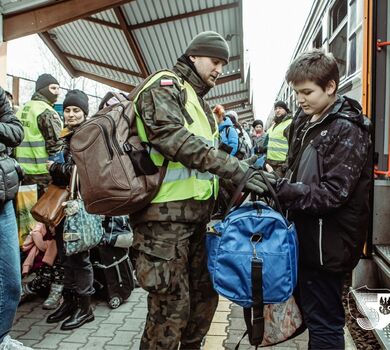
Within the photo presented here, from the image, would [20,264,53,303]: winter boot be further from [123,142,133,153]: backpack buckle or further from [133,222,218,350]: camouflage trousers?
[123,142,133,153]: backpack buckle

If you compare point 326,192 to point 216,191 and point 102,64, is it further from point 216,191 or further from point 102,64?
point 102,64

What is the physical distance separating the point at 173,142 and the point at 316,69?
75cm

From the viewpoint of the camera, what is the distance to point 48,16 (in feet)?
17.8

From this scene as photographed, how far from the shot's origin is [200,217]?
2.23 metres

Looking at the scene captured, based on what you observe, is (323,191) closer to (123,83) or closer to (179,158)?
(179,158)

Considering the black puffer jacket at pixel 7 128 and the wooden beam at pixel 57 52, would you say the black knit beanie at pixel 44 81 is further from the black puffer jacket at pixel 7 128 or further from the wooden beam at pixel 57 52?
the wooden beam at pixel 57 52

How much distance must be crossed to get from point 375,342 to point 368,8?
2.30 meters

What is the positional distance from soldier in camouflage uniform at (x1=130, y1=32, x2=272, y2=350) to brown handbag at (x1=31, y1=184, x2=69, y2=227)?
1.41m

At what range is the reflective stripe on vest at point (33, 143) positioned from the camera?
4438 mm

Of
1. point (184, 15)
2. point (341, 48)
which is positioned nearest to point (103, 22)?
point (184, 15)

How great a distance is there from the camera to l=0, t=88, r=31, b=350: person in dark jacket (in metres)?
2.56

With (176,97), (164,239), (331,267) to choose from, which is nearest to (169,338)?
(164,239)

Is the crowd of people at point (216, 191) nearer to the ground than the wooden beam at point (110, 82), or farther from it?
nearer to the ground

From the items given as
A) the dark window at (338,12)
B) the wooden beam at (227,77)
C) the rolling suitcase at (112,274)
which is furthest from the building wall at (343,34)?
the wooden beam at (227,77)
